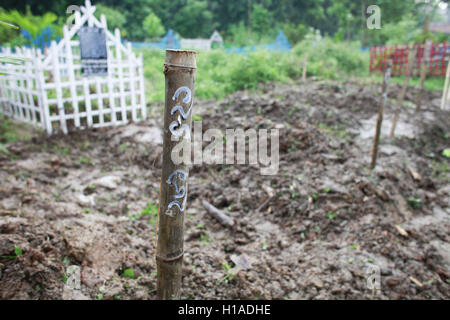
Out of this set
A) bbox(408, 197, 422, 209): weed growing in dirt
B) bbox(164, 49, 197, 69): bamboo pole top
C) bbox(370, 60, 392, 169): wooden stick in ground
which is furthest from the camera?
bbox(370, 60, 392, 169): wooden stick in ground

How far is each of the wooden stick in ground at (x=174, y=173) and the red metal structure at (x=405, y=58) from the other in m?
14.0

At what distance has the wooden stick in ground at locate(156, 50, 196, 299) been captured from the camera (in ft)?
5.20

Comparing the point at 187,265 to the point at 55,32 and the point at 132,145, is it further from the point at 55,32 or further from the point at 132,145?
the point at 55,32

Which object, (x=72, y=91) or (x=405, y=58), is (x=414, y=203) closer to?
(x=72, y=91)

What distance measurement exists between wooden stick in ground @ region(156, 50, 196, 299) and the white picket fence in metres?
5.06

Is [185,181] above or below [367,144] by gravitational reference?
above

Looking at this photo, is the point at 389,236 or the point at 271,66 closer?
the point at 389,236

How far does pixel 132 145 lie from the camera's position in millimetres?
6008

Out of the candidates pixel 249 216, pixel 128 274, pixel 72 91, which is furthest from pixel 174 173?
pixel 72 91

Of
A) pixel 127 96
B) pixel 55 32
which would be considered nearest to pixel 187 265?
pixel 127 96

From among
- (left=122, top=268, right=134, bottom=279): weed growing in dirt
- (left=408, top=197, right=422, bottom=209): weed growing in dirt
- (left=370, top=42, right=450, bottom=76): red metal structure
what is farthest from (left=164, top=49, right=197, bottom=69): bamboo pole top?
(left=370, top=42, right=450, bottom=76): red metal structure

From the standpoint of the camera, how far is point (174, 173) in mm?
1700

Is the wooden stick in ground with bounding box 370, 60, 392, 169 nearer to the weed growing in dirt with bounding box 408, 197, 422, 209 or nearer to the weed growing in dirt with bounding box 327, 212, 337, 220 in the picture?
the weed growing in dirt with bounding box 408, 197, 422, 209

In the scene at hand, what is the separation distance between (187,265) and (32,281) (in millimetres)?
1238
